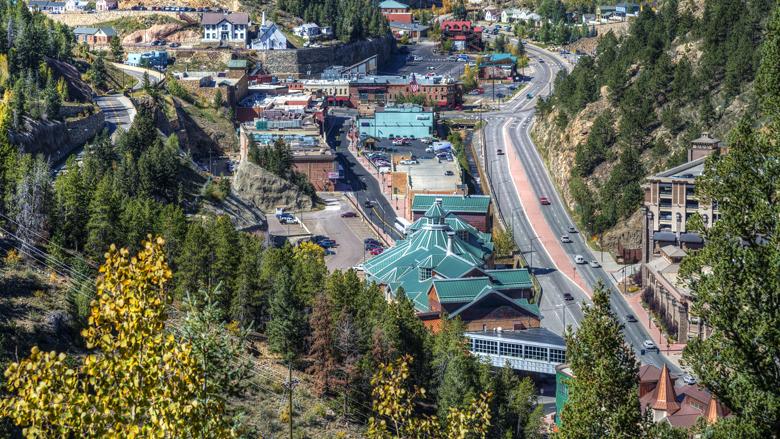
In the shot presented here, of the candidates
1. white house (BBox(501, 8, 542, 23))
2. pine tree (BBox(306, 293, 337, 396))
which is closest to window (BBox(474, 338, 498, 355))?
pine tree (BBox(306, 293, 337, 396))

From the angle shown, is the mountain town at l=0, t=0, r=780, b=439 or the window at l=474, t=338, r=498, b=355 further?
the window at l=474, t=338, r=498, b=355

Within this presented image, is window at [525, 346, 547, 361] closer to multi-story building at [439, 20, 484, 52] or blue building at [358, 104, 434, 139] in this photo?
blue building at [358, 104, 434, 139]

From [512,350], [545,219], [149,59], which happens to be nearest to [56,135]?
[512,350]

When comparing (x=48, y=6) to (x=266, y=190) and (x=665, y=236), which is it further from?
(x=665, y=236)

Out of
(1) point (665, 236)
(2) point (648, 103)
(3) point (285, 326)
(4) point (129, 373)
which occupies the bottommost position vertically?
(1) point (665, 236)

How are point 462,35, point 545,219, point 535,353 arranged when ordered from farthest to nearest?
point 462,35 → point 545,219 → point 535,353

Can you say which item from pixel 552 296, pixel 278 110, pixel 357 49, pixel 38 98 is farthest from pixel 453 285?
pixel 357 49

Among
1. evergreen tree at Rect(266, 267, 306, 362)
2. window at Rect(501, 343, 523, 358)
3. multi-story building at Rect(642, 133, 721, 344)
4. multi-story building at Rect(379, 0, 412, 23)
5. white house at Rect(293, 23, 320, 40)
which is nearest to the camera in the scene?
evergreen tree at Rect(266, 267, 306, 362)
